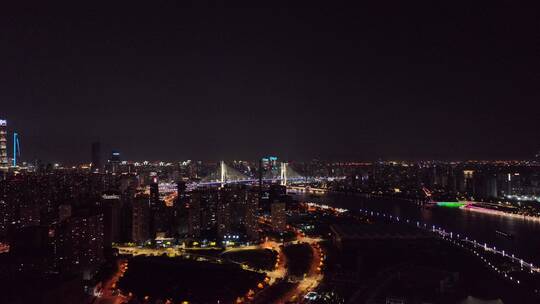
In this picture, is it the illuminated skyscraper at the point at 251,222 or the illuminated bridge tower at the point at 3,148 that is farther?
the illuminated bridge tower at the point at 3,148

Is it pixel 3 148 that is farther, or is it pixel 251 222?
pixel 3 148

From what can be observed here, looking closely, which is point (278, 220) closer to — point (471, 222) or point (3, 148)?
point (471, 222)

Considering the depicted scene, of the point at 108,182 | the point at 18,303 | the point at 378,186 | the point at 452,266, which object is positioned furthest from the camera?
the point at 378,186

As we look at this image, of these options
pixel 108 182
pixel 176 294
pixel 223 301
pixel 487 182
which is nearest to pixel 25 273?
pixel 176 294

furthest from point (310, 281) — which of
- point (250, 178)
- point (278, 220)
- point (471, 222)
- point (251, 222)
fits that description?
point (250, 178)

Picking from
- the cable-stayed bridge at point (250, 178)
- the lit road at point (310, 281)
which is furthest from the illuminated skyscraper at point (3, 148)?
the lit road at point (310, 281)

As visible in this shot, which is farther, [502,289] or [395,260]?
[395,260]

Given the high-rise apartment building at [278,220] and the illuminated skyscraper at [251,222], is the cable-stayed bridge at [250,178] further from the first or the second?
the illuminated skyscraper at [251,222]

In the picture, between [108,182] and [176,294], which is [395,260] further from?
[108,182]
